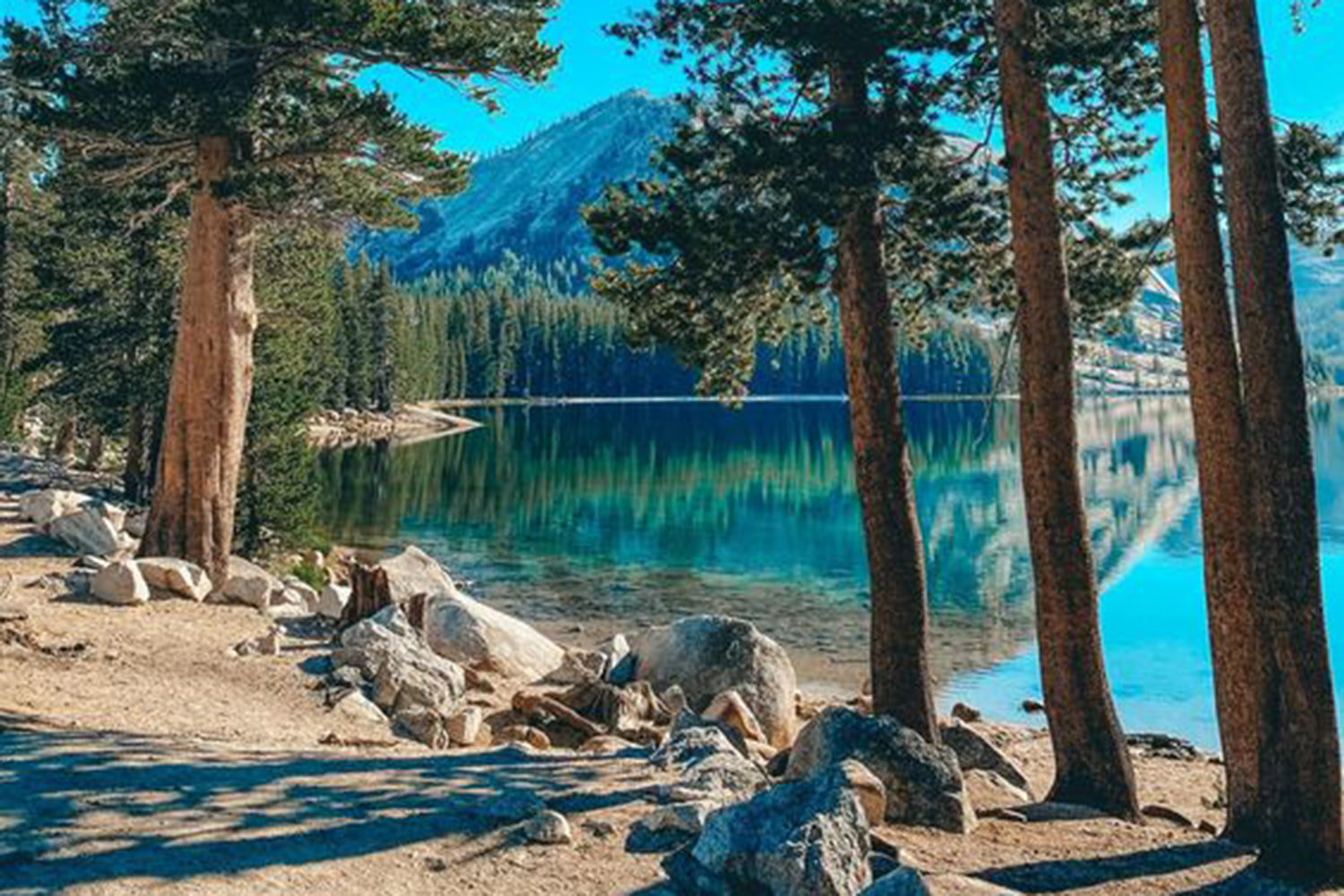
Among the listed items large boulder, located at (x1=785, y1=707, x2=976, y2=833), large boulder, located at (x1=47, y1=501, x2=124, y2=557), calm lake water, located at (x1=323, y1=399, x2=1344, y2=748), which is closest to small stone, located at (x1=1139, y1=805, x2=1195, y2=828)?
large boulder, located at (x1=785, y1=707, x2=976, y2=833)

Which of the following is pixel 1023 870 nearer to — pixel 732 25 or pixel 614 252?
pixel 614 252

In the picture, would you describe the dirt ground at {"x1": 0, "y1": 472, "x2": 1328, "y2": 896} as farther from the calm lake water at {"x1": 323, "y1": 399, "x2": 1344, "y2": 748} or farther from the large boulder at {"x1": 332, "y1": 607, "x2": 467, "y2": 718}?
the calm lake water at {"x1": 323, "y1": 399, "x2": 1344, "y2": 748}

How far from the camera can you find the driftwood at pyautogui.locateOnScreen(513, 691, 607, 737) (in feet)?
35.1

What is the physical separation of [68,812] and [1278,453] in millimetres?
7494

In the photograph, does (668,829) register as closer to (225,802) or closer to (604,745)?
(225,802)

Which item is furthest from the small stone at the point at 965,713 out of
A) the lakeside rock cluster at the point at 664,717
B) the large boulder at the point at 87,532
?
the large boulder at the point at 87,532

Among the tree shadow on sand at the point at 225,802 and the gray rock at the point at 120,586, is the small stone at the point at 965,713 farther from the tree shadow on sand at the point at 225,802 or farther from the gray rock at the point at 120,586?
the gray rock at the point at 120,586

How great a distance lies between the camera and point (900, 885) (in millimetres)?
4305

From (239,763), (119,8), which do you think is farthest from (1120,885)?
(119,8)

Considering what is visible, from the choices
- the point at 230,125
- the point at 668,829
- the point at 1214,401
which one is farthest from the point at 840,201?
the point at 230,125

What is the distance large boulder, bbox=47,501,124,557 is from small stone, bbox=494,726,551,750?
831 cm

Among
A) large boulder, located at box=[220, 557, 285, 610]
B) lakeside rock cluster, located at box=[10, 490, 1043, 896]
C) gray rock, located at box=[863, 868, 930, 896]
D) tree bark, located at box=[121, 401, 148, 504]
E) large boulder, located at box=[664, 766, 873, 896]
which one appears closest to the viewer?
gray rock, located at box=[863, 868, 930, 896]

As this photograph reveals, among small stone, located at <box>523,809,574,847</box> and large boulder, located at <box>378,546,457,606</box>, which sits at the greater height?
large boulder, located at <box>378,546,457,606</box>

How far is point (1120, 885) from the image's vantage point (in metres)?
→ 5.94
